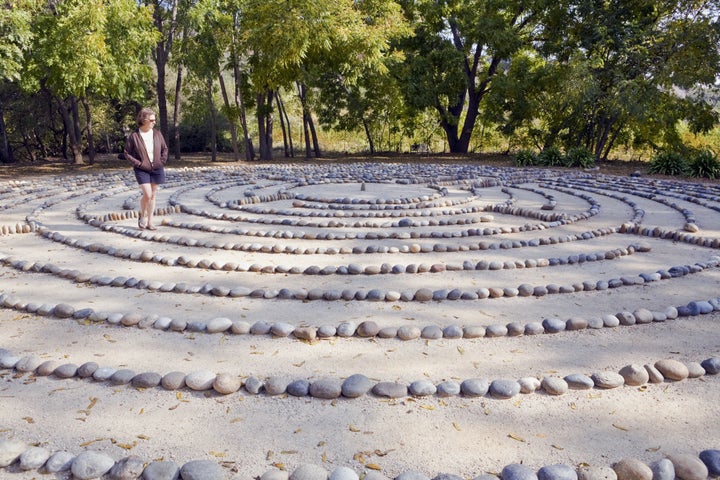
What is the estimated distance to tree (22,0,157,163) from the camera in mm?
15719

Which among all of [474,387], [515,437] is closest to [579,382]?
[474,387]

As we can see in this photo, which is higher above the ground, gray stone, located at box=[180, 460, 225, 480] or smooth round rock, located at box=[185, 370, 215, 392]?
smooth round rock, located at box=[185, 370, 215, 392]

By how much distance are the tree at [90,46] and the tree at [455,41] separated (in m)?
9.91

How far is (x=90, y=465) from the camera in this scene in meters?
2.99

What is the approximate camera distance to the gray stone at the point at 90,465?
2.96m

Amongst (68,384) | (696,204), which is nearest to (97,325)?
(68,384)

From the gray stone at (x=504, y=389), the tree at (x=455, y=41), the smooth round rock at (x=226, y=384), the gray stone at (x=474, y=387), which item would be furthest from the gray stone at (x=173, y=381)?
the tree at (x=455, y=41)

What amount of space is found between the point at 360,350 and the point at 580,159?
17260mm

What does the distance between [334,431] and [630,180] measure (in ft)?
46.5

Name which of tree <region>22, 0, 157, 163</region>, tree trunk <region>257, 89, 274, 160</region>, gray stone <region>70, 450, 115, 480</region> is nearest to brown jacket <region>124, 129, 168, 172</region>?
gray stone <region>70, 450, 115, 480</region>

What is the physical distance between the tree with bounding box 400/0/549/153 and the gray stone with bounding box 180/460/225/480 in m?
21.2

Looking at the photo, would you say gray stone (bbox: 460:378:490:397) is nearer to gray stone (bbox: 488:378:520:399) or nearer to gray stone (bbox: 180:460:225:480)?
gray stone (bbox: 488:378:520:399)

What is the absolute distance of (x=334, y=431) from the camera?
3.41m

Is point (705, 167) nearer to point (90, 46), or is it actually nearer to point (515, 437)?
point (515, 437)
